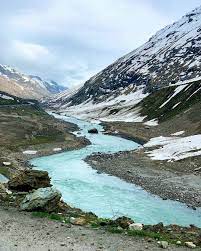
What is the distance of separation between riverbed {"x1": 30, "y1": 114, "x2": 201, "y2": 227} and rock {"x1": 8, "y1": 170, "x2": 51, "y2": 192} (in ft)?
18.6

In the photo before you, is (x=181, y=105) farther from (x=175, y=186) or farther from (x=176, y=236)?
(x=176, y=236)

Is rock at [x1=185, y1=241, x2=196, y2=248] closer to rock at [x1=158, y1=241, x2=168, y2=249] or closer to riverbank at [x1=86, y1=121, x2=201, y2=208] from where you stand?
rock at [x1=158, y1=241, x2=168, y2=249]

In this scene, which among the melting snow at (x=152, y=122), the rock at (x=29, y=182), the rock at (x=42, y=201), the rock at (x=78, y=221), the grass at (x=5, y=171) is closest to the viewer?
the rock at (x=78, y=221)

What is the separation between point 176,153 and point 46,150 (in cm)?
3033

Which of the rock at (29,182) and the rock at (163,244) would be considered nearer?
the rock at (163,244)

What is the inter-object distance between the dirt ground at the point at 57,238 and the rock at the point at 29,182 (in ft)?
37.7

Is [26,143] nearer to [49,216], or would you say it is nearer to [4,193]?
[4,193]

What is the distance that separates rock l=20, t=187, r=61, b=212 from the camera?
114 ft

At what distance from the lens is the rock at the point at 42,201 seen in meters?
34.8

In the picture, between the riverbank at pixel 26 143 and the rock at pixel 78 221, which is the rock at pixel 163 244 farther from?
the riverbank at pixel 26 143

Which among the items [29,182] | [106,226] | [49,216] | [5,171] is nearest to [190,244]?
[106,226]

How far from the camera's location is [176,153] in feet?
288

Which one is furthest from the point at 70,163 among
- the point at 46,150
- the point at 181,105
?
the point at 181,105

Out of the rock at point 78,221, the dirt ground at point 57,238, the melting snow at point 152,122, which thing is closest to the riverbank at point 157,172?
the rock at point 78,221
